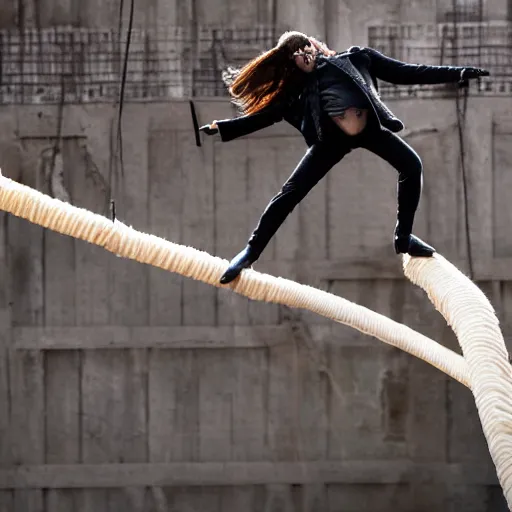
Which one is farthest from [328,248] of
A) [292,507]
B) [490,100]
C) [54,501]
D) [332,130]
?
[54,501]

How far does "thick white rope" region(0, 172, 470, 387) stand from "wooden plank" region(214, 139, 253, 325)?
2.09ft

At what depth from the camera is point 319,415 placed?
1.61 metres

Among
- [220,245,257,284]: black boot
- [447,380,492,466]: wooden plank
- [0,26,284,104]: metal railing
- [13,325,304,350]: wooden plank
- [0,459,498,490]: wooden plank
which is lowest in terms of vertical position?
[0,459,498,490]: wooden plank

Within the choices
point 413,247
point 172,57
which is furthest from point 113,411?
point 413,247

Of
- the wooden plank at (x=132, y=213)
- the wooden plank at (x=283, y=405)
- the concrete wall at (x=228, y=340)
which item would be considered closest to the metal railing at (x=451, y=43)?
the concrete wall at (x=228, y=340)

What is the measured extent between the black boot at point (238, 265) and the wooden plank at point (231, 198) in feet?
2.22

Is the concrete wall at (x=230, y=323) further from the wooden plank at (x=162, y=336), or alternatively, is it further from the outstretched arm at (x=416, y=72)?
the outstretched arm at (x=416, y=72)

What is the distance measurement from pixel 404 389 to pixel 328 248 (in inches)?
15.5

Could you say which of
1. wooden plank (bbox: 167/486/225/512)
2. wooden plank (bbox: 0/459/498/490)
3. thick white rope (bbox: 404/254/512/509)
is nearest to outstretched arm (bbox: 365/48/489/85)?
thick white rope (bbox: 404/254/512/509)

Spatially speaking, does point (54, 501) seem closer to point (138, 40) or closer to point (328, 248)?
point (328, 248)

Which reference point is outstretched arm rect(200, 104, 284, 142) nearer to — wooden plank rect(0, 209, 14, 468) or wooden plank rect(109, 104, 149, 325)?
wooden plank rect(109, 104, 149, 325)

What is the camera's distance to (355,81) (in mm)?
816

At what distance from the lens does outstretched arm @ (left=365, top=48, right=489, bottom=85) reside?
2.72ft

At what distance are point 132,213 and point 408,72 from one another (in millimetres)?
894
